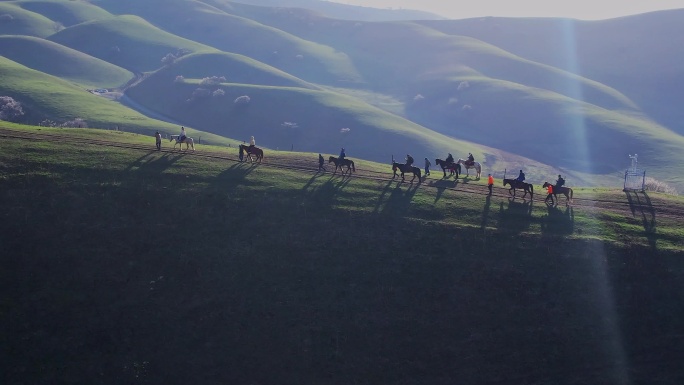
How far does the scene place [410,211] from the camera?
50781 millimetres

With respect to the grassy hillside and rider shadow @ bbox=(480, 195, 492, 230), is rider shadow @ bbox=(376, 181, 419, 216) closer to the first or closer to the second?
the grassy hillside

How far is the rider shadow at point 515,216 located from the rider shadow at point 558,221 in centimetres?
139

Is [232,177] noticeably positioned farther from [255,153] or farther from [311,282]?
[311,282]

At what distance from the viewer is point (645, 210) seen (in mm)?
53938

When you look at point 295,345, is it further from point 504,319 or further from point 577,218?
point 577,218

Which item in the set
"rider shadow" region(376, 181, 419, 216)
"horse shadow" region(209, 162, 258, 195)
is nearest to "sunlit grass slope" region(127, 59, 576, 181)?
"rider shadow" region(376, 181, 419, 216)

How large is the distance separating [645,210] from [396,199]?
23.9 metres

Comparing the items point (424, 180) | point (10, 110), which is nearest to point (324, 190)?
point (424, 180)

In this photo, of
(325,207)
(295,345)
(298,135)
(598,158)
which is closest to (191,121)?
(298,135)

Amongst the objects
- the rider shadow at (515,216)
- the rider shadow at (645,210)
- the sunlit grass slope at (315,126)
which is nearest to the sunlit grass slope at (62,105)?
the sunlit grass slope at (315,126)

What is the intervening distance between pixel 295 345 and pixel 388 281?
9.04 meters

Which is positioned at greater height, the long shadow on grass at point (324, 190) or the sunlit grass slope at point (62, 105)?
the sunlit grass slope at point (62, 105)

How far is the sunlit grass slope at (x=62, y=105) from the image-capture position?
425 ft

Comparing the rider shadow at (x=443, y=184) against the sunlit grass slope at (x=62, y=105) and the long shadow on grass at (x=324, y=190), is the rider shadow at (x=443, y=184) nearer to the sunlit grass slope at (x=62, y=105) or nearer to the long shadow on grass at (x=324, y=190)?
the long shadow on grass at (x=324, y=190)
